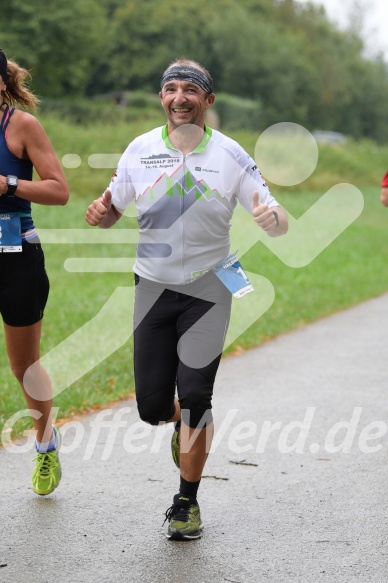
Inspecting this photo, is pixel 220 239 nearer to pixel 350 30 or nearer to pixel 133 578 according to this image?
pixel 133 578

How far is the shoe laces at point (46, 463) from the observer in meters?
5.17

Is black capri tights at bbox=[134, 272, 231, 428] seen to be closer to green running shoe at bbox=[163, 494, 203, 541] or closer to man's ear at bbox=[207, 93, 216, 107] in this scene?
green running shoe at bbox=[163, 494, 203, 541]

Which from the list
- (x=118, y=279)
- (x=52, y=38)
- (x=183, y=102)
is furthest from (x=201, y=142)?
(x=52, y=38)

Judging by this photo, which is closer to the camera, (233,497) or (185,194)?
(185,194)

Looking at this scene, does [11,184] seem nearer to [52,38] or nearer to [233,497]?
[233,497]

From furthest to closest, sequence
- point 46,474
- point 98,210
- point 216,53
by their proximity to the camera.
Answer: point 216,53 < point 46,474 < point 98,210

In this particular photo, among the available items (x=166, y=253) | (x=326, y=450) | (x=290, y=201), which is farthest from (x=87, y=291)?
(x=290, y=201)

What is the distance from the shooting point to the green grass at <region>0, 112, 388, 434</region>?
8.16 meters

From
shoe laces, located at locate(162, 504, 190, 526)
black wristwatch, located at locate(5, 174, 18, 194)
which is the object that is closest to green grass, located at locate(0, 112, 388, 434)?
shoe laces, located at locate(162, 504, 190, 526)

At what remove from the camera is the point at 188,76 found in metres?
4.65

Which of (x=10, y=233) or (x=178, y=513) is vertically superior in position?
(x=10, y=233)

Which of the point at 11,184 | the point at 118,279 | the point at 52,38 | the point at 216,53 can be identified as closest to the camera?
the point at 11,184

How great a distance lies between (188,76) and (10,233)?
107 cm

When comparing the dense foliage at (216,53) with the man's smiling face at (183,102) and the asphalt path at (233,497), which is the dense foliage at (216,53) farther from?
the man's smiling face at (183,102)
